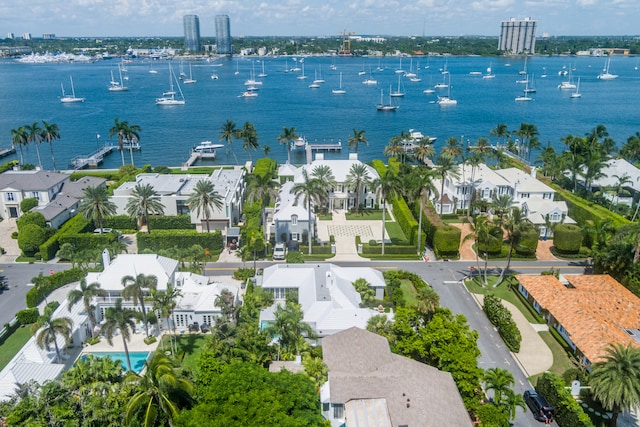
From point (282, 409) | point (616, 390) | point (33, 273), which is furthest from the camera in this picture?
point (33, 273)

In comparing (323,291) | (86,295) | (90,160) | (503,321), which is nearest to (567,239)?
(503,321)

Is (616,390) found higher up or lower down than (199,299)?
higher up

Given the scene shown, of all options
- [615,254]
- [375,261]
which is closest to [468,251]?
[375,261]

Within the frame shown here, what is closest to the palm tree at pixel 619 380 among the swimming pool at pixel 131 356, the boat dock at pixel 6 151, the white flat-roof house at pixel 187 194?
the swimming pool at pixel 131 356

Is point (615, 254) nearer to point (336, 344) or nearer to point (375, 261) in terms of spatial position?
point (375, 261)

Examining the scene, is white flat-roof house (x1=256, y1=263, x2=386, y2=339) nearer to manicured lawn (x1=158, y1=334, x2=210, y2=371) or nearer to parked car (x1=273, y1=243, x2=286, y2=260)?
manicured lawn (x1=158, y1=334, x2=210, y2=371)

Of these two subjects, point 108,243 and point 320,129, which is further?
point 320,129

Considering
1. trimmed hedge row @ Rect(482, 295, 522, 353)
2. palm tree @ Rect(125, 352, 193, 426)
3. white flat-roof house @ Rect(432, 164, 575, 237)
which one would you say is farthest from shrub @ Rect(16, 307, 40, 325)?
white flat-roof house @ Rect(432, 164, 575, 237)
